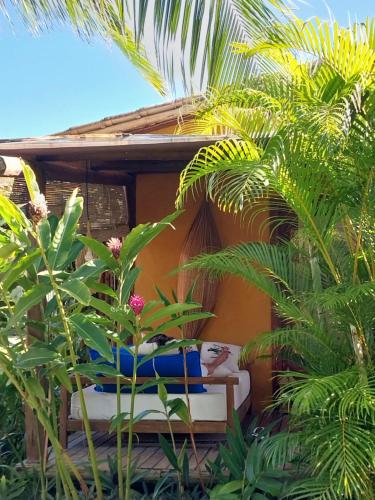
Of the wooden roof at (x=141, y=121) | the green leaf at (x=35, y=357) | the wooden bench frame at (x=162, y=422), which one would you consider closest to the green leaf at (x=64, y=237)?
the green leaf at (x=35, y=357)

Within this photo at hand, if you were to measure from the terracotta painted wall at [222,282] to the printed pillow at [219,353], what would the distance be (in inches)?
13.9

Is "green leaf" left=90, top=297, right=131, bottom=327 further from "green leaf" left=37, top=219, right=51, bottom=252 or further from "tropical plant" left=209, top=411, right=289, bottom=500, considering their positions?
"tropical plant" left=209, top=411, right=289, bottom=500

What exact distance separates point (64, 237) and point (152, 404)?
1.94m

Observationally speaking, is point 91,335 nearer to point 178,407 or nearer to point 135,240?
point 135,240

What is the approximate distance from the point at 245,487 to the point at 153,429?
124cm

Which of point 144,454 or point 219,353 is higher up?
point 219,353

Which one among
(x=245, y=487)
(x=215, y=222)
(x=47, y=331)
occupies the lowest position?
(x=245, y=487)

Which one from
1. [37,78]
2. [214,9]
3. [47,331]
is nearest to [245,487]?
[47,331]

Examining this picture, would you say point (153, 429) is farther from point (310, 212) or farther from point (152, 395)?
point (310, 212)

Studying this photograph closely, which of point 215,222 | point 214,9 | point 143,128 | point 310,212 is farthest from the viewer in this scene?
point 143,128

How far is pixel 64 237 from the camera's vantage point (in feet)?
13.0

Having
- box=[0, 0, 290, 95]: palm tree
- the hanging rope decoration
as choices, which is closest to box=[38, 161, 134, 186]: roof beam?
the hanging rope decoration

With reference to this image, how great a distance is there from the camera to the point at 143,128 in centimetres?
974

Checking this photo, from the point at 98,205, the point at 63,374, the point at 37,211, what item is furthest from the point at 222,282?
the point at 37,211
